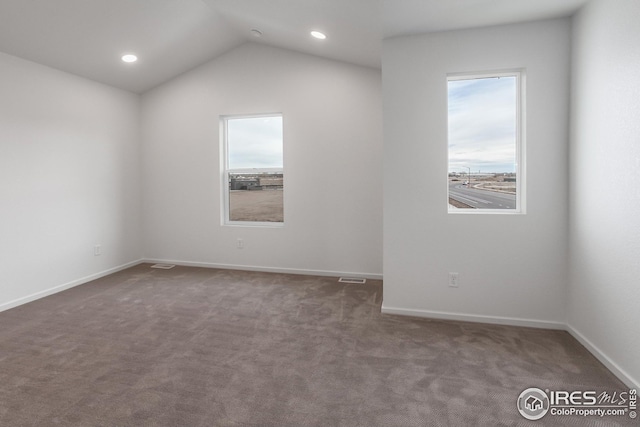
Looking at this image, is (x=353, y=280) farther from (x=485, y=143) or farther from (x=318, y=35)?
(x=318, y=35)

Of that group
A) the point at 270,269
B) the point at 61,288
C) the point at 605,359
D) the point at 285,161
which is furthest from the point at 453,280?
the point at 61,288

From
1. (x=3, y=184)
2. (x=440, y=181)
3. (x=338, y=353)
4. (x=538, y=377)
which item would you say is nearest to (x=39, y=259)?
(x=3, y=184)

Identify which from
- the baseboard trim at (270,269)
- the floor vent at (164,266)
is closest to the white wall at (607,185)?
the baseboard trim at (270,269)

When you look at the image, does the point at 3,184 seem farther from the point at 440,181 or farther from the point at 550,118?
the point at 550,118

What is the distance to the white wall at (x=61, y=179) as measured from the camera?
340cm

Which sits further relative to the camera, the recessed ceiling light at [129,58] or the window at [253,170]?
the window at [253,170]

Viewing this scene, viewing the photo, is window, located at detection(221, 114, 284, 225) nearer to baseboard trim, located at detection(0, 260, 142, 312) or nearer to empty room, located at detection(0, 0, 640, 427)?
empty room, located at detection(0, 0, 640, 427)

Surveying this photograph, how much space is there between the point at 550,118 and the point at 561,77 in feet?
1.10

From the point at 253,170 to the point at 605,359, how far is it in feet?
13.9

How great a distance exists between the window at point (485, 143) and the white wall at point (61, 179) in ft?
Result: 14.1

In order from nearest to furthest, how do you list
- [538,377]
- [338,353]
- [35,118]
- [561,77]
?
[538,377] < [338,353] < [561,77] < [35,118]

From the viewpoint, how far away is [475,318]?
9.86ft

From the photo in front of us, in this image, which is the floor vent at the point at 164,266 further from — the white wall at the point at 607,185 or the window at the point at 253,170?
the white wall at the point at 607,185

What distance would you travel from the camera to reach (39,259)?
3.69 m
